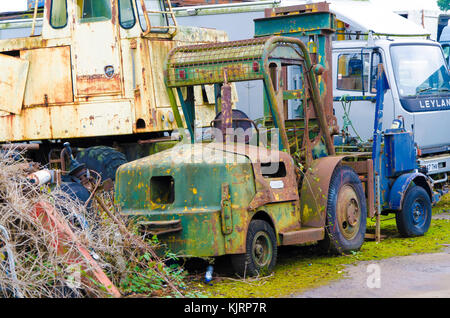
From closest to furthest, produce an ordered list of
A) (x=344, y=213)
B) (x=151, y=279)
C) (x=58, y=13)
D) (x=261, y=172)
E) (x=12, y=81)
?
(x=151, y=279)
(x=261, y=172)
(x=344, y=213)
(x=58, y=13)
(x=12, y=81)

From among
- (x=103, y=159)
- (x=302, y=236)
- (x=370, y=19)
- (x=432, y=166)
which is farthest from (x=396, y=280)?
(x=370, y=19)

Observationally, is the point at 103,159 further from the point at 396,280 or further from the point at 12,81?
the point at 396,280

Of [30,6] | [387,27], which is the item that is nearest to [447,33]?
[387,27]

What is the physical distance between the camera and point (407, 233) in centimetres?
1018

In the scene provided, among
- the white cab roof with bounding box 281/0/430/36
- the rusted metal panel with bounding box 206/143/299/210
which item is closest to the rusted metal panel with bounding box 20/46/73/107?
the rusted metal panel with bounding box 206/143/299/210

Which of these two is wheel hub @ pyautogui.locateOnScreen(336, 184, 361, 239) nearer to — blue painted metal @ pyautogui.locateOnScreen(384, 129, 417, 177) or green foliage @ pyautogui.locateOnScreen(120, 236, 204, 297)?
blue painted metal @ pyautogui.locateOnScreen(384, 129, 417, 177)

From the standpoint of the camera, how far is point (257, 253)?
774 cm

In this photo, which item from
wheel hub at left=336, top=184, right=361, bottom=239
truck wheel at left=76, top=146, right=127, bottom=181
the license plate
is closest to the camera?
wheel hub at left=336, top=184, right=361, bottom=239

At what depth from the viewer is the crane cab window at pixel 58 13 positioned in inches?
446

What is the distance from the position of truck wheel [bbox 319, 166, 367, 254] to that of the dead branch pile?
92.4 inches

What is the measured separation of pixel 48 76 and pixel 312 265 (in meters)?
5.40

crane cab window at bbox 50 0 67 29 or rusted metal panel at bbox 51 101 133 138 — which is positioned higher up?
crane cab window at bbox 50 0 67 29

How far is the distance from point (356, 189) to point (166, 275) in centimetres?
306

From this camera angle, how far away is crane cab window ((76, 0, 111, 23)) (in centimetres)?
1095
